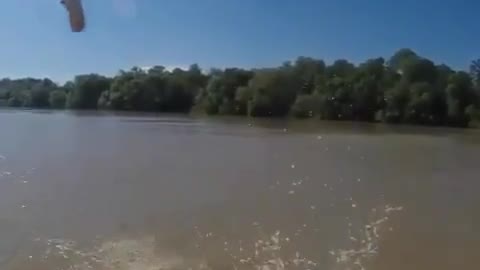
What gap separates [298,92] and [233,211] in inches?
1737

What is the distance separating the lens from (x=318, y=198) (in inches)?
446

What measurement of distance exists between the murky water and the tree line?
26.6 meters

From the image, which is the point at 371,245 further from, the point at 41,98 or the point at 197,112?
the point at 41,98

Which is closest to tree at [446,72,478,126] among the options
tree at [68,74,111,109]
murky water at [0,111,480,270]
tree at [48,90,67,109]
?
murky water at [0,111,480,270]

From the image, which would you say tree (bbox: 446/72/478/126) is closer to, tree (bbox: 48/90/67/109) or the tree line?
the tree line

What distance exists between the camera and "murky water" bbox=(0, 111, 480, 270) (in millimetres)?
7566

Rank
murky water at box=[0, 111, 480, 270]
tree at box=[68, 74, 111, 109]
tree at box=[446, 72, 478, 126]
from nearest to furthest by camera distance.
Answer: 1. murky water at box=[0, 111, 480, 270]
2. tree at box=[446, 72, 478, 126]
3. tree at box=[68, 74, 111, 109]

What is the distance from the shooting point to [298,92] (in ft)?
175

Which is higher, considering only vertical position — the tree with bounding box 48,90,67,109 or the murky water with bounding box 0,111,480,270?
the tree with bounding box 48,90,67,109

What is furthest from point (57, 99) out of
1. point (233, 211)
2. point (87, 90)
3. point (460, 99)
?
point (233, 211)

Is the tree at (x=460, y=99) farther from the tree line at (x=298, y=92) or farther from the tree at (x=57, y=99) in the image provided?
the tree at (x=57, y=99)

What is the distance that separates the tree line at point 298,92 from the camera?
145 feet

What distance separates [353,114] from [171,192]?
37.8 metres

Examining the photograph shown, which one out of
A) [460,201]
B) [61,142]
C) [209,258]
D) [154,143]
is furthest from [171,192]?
[61,142]
